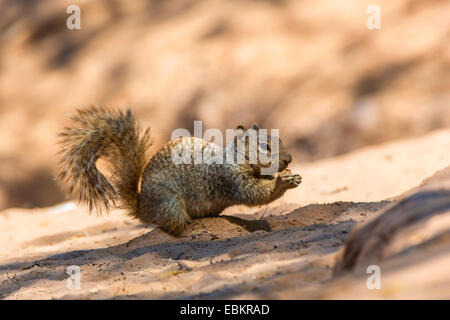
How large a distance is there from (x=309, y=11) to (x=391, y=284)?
962cm

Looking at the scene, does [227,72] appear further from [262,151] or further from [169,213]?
[169,213]

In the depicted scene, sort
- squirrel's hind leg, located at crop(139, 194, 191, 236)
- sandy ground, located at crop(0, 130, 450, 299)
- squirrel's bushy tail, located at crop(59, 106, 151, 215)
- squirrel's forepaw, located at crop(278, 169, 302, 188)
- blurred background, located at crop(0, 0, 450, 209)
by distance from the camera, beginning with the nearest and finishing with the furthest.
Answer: sandy ground, located at crop(0, 130, 450, 299) → squirrel's bushy tail, located at crop(59, 106, 151, 215) → squirrel's hind leg, located at crop(139, 194, 191, 236) → squirrel's forepaw, located at crop(278, 169, 302, 188) → blurred background, located at crop(0, 0, 450, 209)

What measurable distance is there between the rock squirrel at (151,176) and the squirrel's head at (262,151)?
0.04ft

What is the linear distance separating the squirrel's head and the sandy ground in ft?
1.59

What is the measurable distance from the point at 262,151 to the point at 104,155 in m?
1.50

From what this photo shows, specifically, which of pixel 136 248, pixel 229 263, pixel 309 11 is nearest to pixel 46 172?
pixel 309 11

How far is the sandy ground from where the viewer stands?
8.98 feet

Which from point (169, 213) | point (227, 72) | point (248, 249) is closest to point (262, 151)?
point (169, 213)

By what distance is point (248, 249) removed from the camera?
4.07 metres

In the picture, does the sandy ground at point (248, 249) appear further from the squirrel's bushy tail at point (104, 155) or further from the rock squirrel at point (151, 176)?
the squirrel's bushy tail at point (104, 155)

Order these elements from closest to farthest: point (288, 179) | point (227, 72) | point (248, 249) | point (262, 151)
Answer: point (248, 249) < point (288, 179) < point (262, 151) < point (227, 72)

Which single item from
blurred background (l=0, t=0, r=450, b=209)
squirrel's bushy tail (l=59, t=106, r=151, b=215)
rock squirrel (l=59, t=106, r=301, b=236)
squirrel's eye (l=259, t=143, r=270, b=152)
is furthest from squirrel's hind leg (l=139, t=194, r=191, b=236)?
blurred background (l=0, t=0, r=450, b=209)

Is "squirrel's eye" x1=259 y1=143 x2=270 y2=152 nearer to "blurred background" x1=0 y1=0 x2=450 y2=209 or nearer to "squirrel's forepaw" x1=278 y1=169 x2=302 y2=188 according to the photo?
"squirrel's forepaw" x1=278 y1=169 x2=302 y2=188

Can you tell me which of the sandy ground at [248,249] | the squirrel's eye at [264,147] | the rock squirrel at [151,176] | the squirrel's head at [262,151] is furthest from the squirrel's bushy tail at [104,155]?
the squirrel's eye at [264,147]
